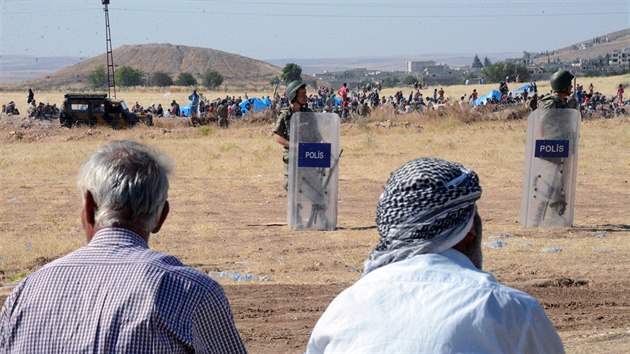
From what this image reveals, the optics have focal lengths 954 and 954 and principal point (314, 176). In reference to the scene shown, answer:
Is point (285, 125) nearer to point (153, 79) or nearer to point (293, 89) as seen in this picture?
point (293, 89)

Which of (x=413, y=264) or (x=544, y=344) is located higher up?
(x=413, y=264)

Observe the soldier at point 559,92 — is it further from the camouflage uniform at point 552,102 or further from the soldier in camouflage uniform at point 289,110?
the soldier in camouflage uniform at point 289,110

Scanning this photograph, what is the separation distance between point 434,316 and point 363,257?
25.5 feet

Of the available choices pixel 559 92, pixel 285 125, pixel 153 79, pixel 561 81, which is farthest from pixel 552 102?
pixel 153 79

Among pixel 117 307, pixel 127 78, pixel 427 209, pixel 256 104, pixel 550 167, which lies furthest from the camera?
pixel 127 78

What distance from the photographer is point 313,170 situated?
11688 millimetres

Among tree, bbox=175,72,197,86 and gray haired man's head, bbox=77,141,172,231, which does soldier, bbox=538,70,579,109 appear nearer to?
gray haired man's head, bbox=77,141,172,231

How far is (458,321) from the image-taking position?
2.37 m

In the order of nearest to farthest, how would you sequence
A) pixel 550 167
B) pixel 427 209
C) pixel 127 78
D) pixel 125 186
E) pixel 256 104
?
pixel 427 209 < pixel 125 186 < pixel 550 167 < pixel 256 104 < pixel 127 78

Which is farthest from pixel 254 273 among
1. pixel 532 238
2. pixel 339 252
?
pixel 532 238

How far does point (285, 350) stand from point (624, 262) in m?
4.36

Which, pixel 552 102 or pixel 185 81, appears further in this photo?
pixel 185 81

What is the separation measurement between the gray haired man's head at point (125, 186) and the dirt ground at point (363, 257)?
4.02 metres

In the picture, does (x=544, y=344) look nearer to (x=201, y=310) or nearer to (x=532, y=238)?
(x=201, y=310)
